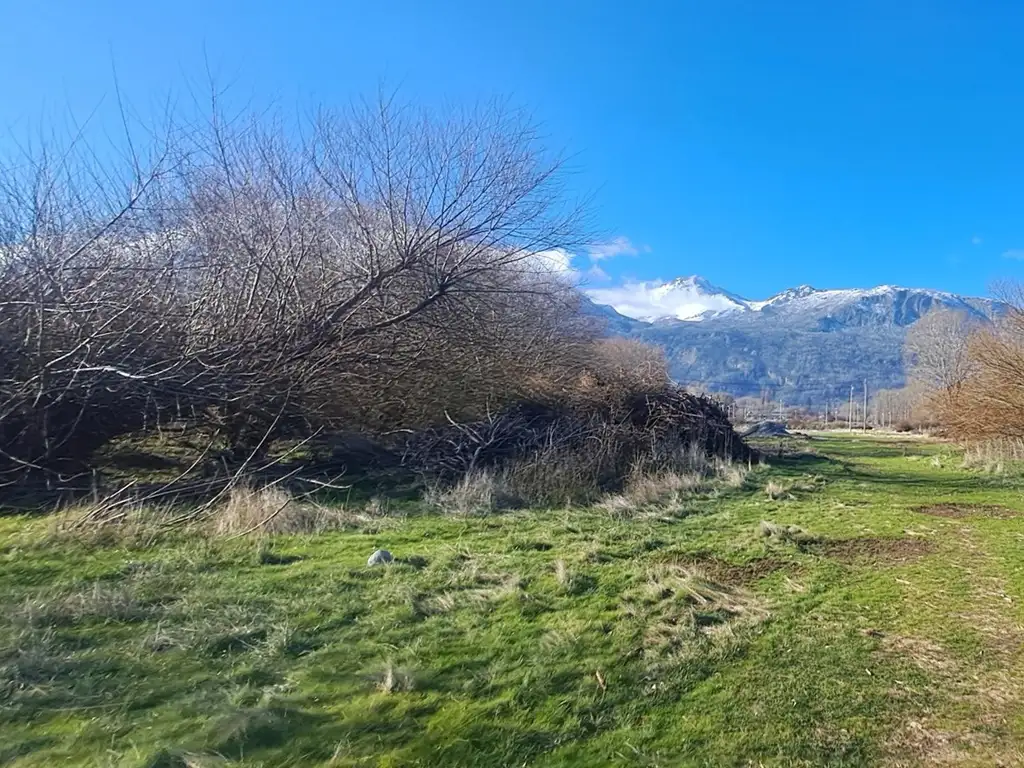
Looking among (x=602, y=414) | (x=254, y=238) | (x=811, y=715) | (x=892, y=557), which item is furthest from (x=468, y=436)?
(x=811, y=715)

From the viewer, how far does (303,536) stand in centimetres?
673

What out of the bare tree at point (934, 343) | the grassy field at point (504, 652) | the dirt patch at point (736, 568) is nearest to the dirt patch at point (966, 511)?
the grassy field at point (504, 652)

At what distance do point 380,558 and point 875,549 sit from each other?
522 centimetres

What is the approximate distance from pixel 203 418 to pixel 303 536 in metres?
4.76

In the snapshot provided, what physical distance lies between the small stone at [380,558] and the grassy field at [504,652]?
15 cm

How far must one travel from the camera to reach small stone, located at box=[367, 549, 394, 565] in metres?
5.60

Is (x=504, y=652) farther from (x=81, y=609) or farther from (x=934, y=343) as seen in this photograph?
(x=934, y=343)

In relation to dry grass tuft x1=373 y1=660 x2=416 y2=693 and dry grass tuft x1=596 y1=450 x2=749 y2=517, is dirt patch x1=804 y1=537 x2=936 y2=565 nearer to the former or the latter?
dry grass tuft x1=596 y1=450 x2=749 y2=517

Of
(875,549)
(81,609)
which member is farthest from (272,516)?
(875,549)

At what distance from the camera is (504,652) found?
374 centimetres

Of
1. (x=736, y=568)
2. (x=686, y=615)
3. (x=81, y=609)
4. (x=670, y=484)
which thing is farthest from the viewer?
(x=670, y=484)

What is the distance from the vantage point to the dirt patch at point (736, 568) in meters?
5.51

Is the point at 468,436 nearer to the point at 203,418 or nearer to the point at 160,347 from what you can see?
the point at 203,418

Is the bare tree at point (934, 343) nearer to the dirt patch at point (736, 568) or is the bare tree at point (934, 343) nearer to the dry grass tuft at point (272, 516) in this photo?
the dirt patch at point (736, 568)
